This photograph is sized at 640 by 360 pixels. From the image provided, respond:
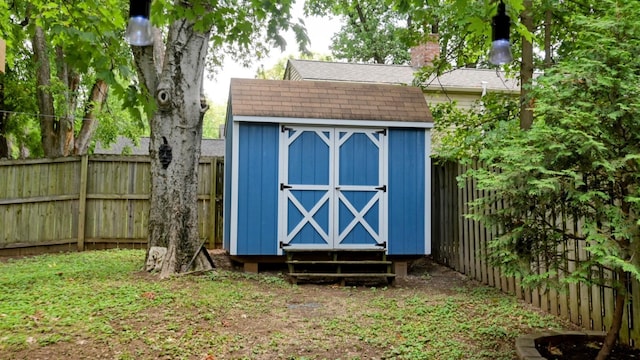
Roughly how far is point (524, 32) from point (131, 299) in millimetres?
4260

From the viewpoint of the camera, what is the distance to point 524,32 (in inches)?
144

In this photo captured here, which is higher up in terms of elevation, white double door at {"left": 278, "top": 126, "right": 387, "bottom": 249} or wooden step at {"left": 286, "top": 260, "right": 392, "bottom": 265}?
white double door at {"left": 278, "top": 126, "right": 387, "bottom": 249}

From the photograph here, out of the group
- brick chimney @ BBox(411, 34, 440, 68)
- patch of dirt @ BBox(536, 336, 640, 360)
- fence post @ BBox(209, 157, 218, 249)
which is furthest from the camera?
brick chimney @ BBox(411, 34, 440, 68)

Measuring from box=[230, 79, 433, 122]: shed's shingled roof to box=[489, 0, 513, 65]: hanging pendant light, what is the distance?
416 centimetres

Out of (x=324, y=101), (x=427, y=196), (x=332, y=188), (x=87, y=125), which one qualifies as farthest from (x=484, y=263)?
(x=87, y=125)

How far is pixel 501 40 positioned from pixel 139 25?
78.9 inches

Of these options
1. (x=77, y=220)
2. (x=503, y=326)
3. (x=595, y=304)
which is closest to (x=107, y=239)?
(x=77, y=220)

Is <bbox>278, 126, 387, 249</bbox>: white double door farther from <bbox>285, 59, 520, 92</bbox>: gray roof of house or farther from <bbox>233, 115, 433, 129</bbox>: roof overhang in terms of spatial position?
<bbox>285, 59, 520, 92</bbox>: gray roof of house

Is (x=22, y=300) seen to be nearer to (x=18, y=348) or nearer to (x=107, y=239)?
(x=18, y=348)

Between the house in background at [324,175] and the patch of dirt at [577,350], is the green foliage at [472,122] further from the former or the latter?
the patch of dirt at [577,350]

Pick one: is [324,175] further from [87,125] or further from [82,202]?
[87,125]

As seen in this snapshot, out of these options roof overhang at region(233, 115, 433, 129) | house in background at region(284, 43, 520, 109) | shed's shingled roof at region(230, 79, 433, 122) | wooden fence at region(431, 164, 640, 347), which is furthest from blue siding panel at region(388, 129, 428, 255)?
house in background at region(284, 43, 520, 109)

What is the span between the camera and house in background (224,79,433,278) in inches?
270

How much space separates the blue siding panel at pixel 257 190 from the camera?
6.83 meters
